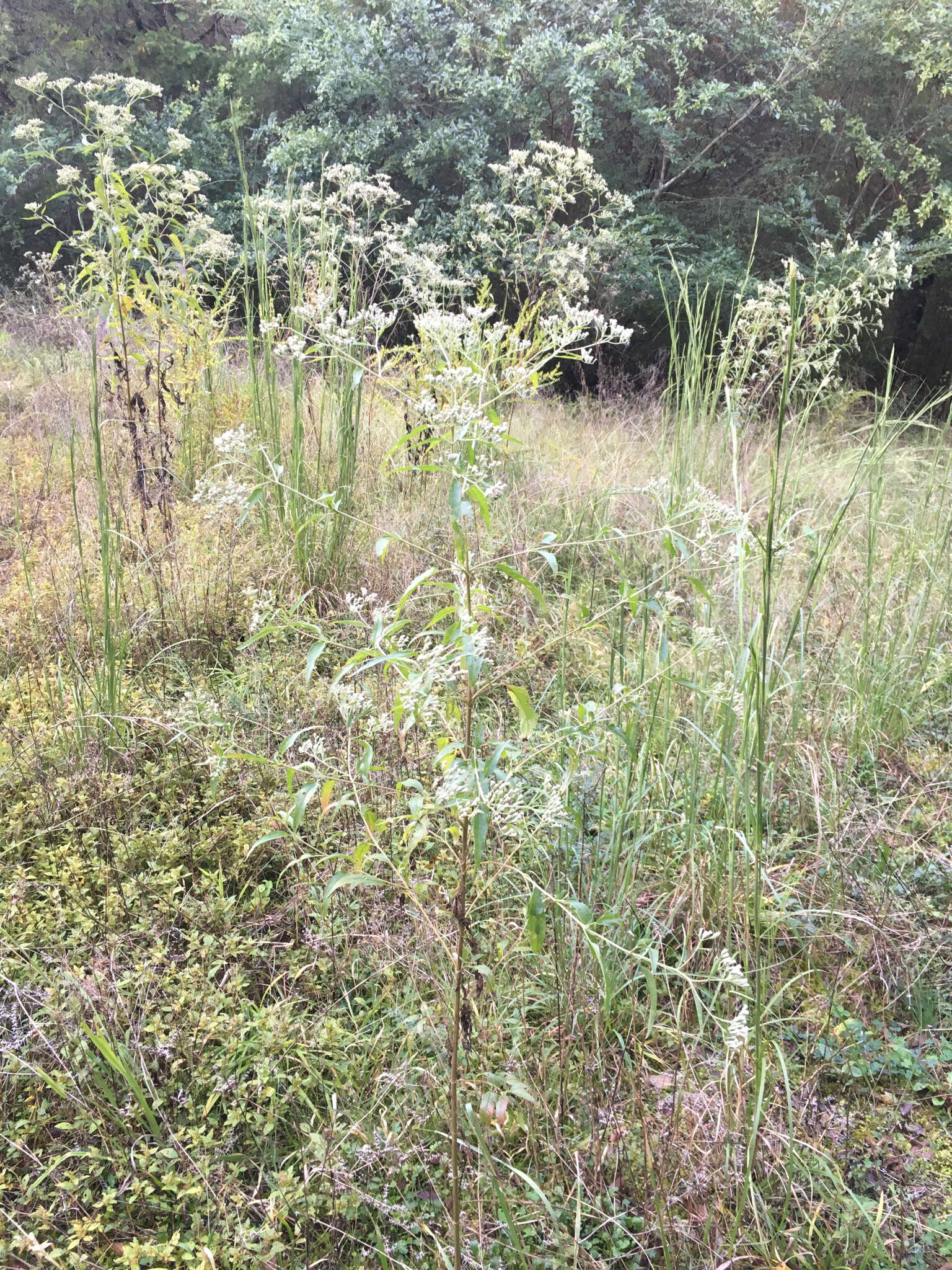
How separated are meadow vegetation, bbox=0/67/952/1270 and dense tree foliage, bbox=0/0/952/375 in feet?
17.0

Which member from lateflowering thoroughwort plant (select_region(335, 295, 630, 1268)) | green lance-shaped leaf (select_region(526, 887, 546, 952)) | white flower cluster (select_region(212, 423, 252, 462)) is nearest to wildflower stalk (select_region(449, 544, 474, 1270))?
lateflowering thoroughwort plant (select_region(335, 295, 630, 1268))

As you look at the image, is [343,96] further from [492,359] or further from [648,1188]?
[648,1188]

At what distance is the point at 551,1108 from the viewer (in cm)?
131

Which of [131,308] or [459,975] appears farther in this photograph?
[131,308]

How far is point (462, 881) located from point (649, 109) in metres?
7.78

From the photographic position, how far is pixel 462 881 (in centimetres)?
105

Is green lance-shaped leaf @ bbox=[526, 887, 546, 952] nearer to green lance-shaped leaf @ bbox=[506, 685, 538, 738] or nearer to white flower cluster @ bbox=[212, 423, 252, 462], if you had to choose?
green lance-shaped leaf @ bbox=[506, 685, 538, 738]

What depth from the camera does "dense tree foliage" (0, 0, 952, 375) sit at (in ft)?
22.7

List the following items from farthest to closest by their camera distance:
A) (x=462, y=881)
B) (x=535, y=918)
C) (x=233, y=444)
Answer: (x=233, y=444) < (x=462, y=881) < (x=535, y=918)

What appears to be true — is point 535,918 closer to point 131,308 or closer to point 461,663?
point 461,663

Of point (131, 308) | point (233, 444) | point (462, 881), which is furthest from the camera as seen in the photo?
point (131, 308)

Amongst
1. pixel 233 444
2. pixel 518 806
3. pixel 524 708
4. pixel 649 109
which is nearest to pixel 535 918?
pixel 518 806

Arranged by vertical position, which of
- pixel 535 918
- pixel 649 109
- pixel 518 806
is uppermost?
pixel 649 109

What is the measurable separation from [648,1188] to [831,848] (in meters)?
0.83
